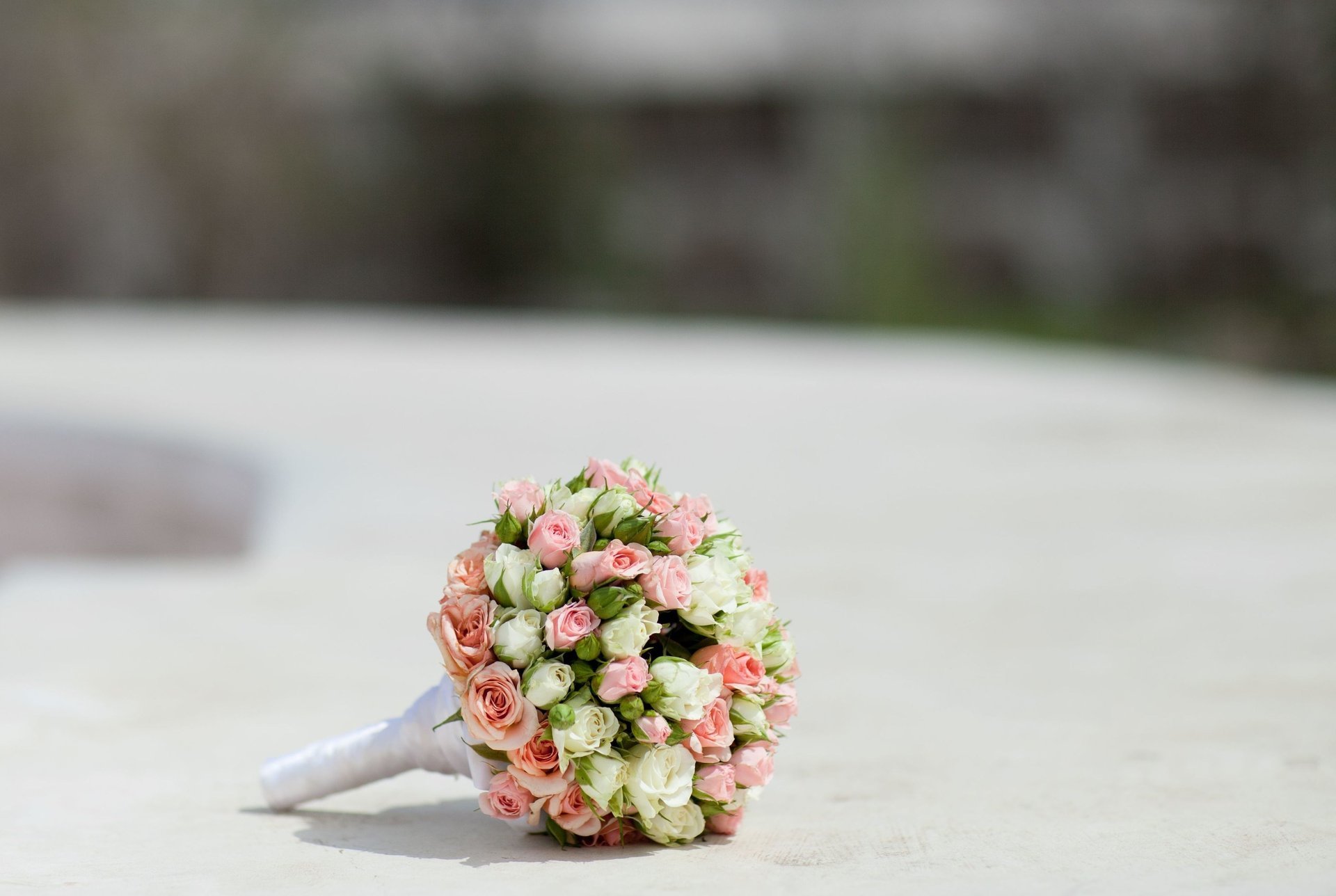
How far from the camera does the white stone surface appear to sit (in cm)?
278

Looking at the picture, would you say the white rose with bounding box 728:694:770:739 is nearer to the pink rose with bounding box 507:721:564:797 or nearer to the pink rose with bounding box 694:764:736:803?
the pink rose with bounding box 694:764:736:803

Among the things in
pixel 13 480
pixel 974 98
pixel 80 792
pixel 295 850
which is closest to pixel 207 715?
pixel 80 792

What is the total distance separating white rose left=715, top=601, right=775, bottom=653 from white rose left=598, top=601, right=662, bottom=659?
124 mm

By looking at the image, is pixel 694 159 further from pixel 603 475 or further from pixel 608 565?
pixel 608 565

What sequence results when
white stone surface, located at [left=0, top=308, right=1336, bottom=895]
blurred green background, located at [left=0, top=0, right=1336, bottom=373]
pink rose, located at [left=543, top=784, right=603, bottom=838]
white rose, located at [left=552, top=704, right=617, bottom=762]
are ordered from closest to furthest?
white rose, located at [left=552, top=704, right=617, bottom=762] < pink rose, located at [left=543, top=784, right=603, bottom=838] < white stone surface, located at [left=0, top=308, right=1336, bottom=895] < blurred green background, located at [left=0, top=0, right=1336, bottom=373]

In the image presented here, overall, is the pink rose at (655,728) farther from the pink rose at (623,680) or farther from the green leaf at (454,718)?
the green leaf at (454,718)

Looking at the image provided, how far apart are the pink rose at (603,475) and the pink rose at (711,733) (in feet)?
1.33

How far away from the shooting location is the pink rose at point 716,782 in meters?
2.68

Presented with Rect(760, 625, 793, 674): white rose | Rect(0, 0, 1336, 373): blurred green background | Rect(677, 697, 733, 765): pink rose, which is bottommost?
Rect(677, 697, 733, 765): pink rose

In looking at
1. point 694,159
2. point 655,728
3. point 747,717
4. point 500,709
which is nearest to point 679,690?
point 655,728

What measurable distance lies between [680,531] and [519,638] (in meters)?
0.32

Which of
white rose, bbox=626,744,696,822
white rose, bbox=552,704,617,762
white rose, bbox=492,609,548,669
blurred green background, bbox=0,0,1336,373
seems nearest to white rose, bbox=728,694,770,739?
white rose, bbox=626,744,696,822

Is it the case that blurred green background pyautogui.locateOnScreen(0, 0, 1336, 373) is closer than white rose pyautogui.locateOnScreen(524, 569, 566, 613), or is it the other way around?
white rose pyautogui.locateOnScreen(524, 569, 566, 613)

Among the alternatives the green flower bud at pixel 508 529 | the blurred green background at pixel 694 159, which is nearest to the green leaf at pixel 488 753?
the green flower bud at pixel 508 529
